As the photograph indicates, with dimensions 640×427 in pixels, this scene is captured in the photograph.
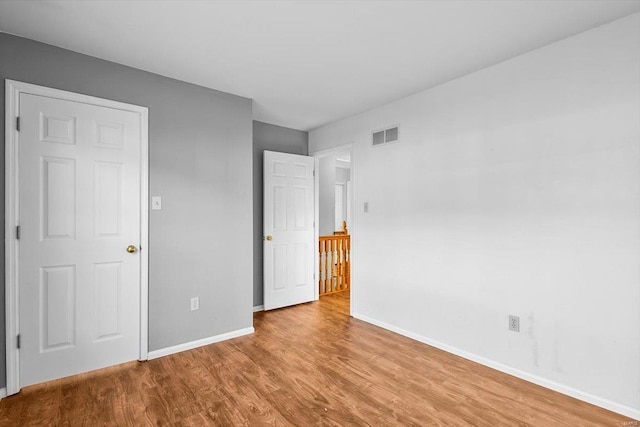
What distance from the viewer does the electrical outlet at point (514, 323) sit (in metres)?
2.51

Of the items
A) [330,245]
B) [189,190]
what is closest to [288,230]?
[330,245]

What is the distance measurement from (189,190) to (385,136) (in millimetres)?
2199

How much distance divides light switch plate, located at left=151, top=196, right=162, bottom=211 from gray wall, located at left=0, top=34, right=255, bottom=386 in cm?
4

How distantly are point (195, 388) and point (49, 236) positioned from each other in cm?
159

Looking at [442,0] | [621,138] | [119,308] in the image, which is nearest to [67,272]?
[119,308]

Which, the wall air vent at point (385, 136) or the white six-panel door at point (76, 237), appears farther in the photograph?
the wall air vent at point (385, 136)

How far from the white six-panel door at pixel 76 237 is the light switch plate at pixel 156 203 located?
4.5 inches

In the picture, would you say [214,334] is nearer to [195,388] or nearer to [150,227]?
[195,388]

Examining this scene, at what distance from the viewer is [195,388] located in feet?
7.64

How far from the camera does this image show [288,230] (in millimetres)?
4457

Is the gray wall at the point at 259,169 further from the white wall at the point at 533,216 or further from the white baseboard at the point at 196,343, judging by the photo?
the white wall at the point at 533,216

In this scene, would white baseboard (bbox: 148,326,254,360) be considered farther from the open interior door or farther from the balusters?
the balusters

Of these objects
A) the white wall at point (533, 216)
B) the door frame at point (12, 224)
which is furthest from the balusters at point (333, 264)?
the door frame at point (12, 224)

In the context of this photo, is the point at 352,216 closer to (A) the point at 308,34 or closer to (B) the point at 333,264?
(B) the point at 333,264
